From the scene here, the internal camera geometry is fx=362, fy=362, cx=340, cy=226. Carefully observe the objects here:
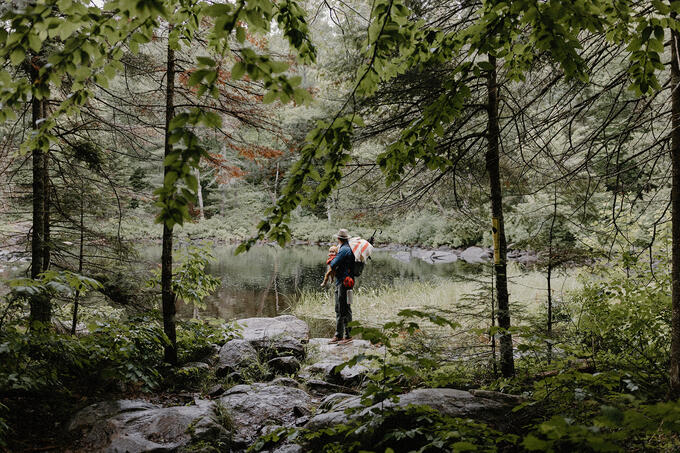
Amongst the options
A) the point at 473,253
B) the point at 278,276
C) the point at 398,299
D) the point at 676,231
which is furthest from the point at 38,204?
the point at 473,253

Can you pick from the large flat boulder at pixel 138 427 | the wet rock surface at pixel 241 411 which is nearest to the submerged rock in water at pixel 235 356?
the wet rock surface at pixel 241 411

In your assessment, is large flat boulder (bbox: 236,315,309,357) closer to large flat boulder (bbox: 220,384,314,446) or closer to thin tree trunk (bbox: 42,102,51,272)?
large flat boulder (bbox: 220,384,314,446)

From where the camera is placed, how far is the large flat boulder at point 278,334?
702 cm

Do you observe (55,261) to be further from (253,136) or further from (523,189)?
(253,136)

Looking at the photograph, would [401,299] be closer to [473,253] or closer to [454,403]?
[454,403]

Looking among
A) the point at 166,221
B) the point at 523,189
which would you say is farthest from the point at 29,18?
the point at 523,189

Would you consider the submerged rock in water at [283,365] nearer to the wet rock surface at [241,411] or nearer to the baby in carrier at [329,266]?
the wet rock surface at [241,411]

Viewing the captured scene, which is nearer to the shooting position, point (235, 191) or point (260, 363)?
point (260, 363)

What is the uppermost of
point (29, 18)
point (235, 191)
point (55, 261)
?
point (235, 191)

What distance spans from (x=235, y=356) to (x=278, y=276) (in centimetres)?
1164

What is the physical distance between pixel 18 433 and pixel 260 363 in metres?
3.47

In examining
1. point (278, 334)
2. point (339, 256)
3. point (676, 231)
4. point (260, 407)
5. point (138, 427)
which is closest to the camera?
point (676, 231)

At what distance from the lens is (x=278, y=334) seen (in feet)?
24.9

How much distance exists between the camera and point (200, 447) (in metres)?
3.32
